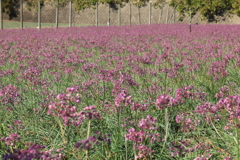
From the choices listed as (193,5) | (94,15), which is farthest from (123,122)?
(94,15)

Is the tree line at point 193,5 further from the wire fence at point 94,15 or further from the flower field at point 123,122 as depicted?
the flower field at point 123,122

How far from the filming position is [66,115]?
1.68 metres

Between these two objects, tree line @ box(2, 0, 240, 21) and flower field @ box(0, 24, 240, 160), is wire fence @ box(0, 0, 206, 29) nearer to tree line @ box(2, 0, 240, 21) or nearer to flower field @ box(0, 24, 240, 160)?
tree line @ box(2, 0, 240, 21)

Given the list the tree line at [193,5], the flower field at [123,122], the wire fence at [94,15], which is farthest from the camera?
the wire fence at [94,15]

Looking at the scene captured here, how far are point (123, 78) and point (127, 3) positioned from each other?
143 ft

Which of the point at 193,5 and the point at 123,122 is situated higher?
the point at 193,5

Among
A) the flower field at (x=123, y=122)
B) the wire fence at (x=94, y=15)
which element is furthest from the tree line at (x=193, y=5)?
the flower field at (x=123, y=122)

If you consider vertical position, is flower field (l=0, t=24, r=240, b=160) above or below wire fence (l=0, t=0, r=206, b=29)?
below

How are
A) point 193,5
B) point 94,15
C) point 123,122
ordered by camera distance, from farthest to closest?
point 94,15, point 193,5, point 123,122

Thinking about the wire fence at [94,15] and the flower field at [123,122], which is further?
the wire fence at [94,15]

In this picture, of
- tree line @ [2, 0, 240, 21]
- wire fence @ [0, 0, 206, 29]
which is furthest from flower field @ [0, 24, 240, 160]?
wire fence @ [0, 0, 206, 29]

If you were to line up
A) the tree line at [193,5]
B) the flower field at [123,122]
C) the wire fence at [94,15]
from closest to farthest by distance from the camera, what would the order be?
the flower field at [123,122] < the tree line at [193,5] < the wire fence at [94,15]

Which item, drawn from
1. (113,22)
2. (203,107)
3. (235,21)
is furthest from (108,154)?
(113,22)

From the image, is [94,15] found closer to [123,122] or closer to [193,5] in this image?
[193,5]
